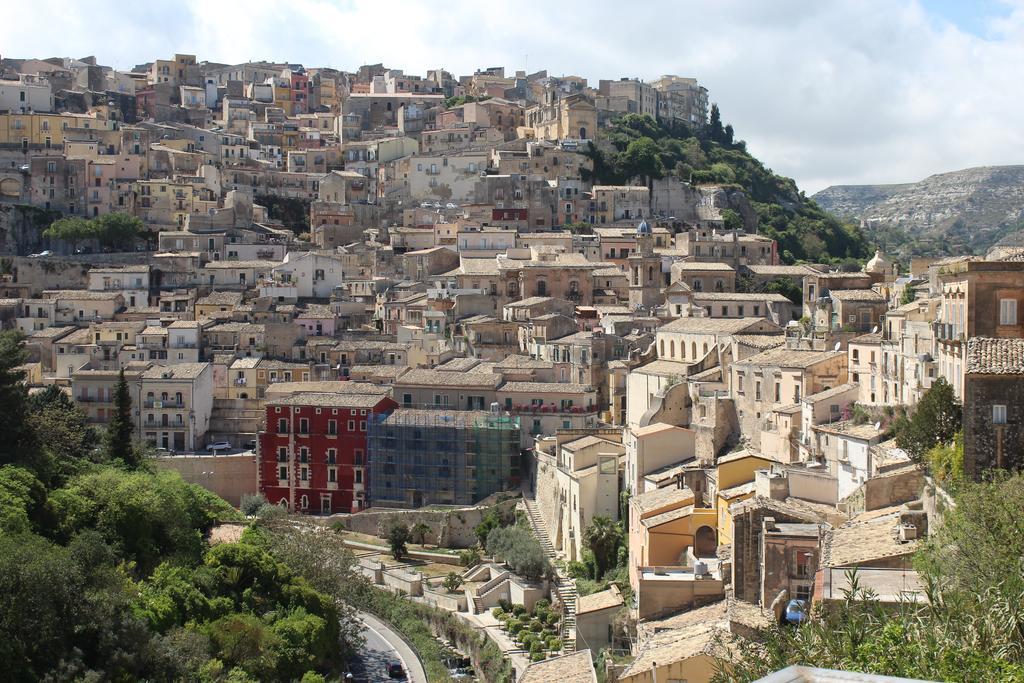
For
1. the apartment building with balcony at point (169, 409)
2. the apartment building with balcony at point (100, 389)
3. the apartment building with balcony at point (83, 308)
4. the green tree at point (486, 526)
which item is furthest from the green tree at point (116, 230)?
the green tree at point (486, 526)

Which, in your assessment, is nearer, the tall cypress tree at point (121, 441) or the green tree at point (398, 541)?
the tall cypress tree at point (121, 441)

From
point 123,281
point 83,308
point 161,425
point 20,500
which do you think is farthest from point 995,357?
point 123,281

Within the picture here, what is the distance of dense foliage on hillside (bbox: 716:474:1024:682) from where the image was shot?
14.1 meters

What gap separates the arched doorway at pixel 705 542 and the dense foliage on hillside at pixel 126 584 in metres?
9.41

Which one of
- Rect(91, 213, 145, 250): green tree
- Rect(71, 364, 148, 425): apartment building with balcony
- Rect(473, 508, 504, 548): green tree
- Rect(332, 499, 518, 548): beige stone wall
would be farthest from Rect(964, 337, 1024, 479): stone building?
Rect(91, 213, 145, 250): green tree

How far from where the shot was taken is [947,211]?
117562mm

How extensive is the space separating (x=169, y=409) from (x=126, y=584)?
24.2 m

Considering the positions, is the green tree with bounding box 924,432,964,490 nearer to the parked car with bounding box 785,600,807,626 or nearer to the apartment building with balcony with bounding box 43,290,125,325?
the parked car with bounding box 785,600,807,626

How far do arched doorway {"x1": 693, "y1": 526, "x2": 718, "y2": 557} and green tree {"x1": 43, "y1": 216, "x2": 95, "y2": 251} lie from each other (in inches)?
1895

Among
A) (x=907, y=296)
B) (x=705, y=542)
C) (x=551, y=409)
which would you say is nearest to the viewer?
(x=705, y=542)

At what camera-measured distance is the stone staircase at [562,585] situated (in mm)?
33156

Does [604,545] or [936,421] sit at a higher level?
[936,421]

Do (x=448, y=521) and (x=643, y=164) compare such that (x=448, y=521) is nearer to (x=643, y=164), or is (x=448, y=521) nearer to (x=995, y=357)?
(x=995, y=357)

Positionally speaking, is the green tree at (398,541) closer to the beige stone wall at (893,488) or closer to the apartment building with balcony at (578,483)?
the apartment building with balcony at (578,483)
